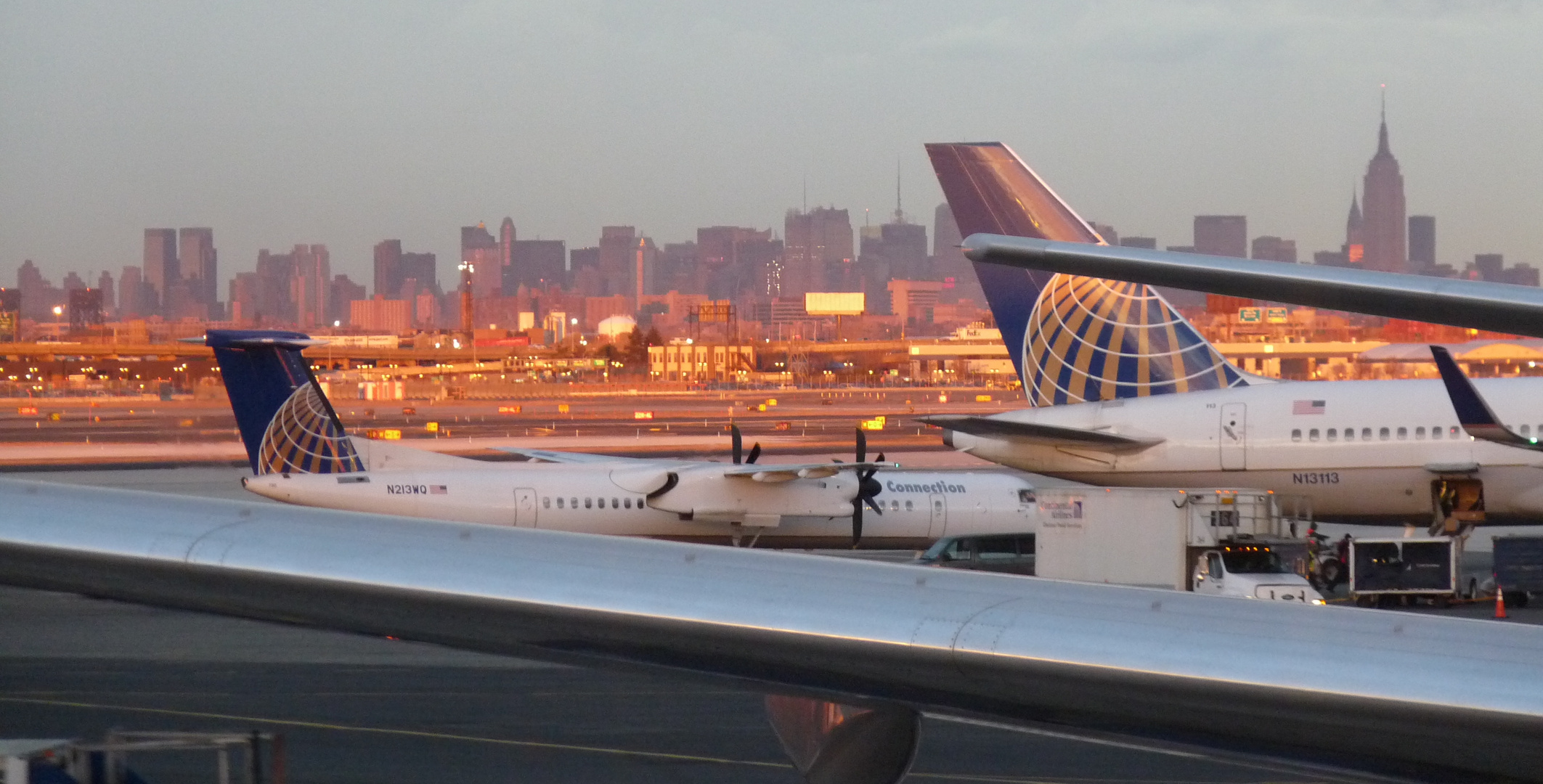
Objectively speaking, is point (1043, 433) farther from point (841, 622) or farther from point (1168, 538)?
point (841, 622)

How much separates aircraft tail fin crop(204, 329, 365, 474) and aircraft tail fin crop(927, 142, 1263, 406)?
15.3 metres

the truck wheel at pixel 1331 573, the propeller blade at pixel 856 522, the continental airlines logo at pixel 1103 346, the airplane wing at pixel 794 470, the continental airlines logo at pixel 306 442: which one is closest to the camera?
the continental airlines logo at pixel 1103 346

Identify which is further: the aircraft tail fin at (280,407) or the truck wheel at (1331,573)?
the aircraft tail fin at (280,407)

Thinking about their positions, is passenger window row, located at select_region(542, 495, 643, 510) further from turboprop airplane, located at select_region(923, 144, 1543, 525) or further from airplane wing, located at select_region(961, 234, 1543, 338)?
airplane wing, located at select_region(961, 234, 1543, 338)

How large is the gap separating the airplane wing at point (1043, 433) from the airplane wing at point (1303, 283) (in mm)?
20138

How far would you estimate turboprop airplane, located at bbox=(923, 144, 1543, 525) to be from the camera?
29.0 meters

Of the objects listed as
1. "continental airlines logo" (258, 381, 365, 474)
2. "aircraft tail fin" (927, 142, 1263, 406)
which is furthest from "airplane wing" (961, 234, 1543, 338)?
"continental airlines logo" (258, 381, 365, 474)

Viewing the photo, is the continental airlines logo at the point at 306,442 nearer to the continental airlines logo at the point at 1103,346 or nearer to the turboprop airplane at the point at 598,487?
the turboprop airplane at the point at 598,487

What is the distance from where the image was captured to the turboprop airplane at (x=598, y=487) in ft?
109

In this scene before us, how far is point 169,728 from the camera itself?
1602cm

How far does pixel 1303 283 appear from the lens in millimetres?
5930

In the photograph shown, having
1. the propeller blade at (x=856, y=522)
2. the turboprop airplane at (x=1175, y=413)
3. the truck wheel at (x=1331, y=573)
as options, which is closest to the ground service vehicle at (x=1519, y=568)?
the turboprop airplane at (x=1175, y=413)

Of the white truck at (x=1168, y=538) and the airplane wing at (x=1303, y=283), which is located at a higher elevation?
the airplane wing at (x=1303, y=283)

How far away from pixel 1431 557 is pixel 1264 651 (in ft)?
87.6
